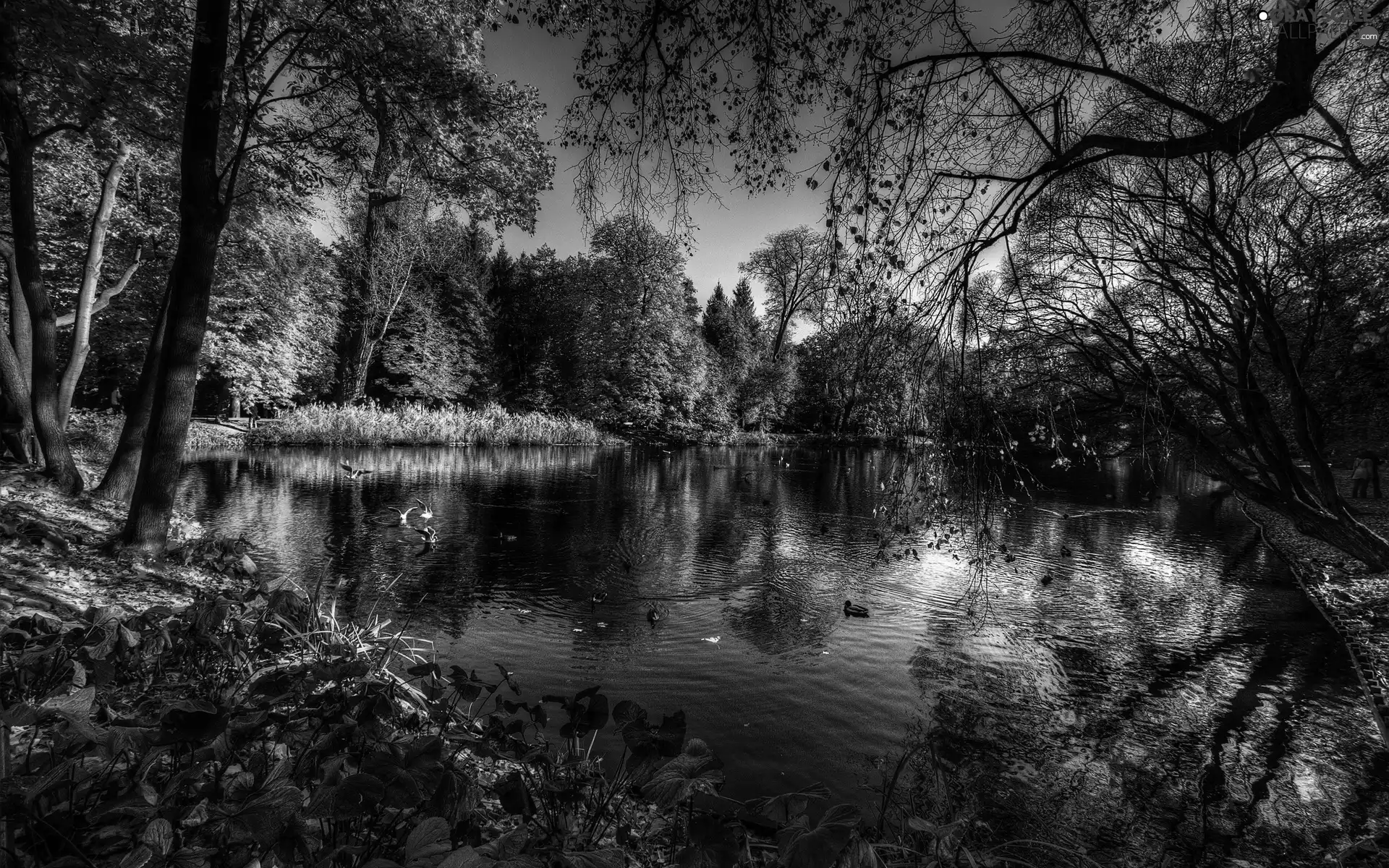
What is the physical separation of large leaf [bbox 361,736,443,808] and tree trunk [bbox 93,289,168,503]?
29.2 feet

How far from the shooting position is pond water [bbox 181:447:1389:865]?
4438 mm

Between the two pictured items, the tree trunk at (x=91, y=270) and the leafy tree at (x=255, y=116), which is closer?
the leafy tree at (x=255, y=116)

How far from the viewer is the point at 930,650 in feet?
23.6

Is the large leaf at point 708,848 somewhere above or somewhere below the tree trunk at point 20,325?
below

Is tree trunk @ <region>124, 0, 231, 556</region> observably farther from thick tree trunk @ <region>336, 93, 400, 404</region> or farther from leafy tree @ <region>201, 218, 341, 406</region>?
thick tree trunk @ <region>336, 93, 400, 404</region>

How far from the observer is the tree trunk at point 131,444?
25.7 feet

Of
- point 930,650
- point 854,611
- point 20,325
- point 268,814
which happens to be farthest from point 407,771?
point 20,325

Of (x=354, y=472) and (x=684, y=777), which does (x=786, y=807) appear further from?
(x=354, y=472)

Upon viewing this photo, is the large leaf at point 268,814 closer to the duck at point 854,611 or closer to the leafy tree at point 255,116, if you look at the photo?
the leafy tree at point 255,116

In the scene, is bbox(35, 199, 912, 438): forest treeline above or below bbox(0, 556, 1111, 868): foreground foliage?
above

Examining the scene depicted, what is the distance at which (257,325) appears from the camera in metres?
24.7

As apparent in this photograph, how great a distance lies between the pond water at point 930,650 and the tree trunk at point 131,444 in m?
1.96

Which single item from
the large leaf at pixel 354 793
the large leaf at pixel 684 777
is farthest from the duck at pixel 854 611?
the large leaf at pixel 354 793

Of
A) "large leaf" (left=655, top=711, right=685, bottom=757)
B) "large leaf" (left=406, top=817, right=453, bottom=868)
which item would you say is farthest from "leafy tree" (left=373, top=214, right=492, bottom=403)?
"large leaf" (left=406, top=817, right=453, bottom=868)
